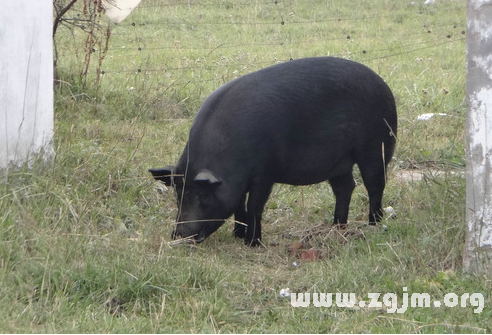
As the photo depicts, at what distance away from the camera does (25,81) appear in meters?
5.45

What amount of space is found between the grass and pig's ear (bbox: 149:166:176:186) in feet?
0.91

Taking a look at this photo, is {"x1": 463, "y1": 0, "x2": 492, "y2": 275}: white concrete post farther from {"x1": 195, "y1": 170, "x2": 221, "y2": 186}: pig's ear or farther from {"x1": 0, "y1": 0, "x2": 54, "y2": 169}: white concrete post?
{"x1": 0, "y1": 0, "x2": 54, "y2": 169}: white concrete post

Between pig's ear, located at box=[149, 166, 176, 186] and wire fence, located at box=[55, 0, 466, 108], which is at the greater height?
wire fence, located at box=[55, 0, 466, 108]

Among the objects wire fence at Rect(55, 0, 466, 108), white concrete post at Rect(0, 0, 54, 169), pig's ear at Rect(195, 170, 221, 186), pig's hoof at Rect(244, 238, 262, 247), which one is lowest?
pig's hoof at Rect(244, 238, 262, 247)

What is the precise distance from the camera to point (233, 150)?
16.6 ft

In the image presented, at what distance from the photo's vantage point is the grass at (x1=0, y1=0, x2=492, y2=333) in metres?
3.90

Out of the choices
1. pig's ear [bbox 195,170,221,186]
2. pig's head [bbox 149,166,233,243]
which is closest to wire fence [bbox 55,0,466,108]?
pig's head [bbox 149,166,233,243]

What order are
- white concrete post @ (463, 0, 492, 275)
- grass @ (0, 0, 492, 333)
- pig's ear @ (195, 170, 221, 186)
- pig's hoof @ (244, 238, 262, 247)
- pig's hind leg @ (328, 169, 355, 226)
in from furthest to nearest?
pig's hind leg @ (328, 169, 355, 226)
pig's hoof @ (244, 238, 262, 247)
pig's ear @ (195, 170, 221, 186)
white concrete post @ (463, 0, 492, 275)
grass @ (0, 0, 492, 333)

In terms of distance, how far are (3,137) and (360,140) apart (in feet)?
7.66

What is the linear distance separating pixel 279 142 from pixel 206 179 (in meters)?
0.61

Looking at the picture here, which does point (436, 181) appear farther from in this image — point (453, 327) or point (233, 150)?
point (453, 327)

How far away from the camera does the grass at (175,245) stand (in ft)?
12.8

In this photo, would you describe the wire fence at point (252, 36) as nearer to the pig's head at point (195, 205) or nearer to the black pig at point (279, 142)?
the black pig at point (279, 142)

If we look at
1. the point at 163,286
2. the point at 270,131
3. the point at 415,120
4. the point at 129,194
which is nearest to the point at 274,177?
the point at 270,131
